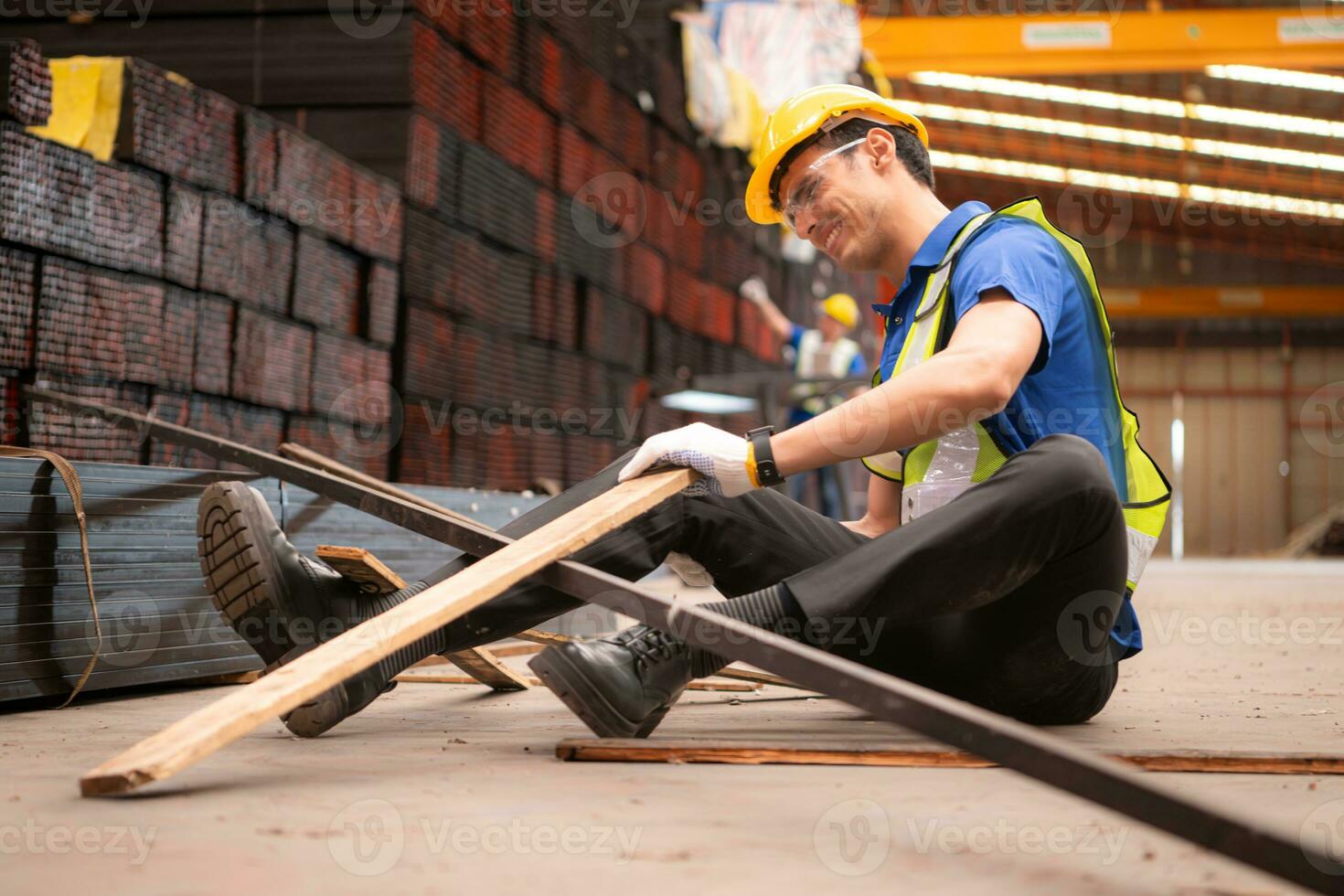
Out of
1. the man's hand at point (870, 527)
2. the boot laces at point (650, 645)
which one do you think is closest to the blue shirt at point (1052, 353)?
the man's hand at point (870, 527)

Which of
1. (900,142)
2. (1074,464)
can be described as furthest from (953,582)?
(900,142)

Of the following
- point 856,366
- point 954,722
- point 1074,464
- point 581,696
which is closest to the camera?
point 954,722

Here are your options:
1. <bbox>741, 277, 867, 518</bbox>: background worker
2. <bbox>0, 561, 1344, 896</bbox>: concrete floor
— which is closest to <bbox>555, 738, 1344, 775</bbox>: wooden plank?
<bbox>0, 561, 1344, 896</bbox>: concrete floor

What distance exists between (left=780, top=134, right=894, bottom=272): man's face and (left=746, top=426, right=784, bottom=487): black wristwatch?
0.50m

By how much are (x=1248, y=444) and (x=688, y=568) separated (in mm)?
25793

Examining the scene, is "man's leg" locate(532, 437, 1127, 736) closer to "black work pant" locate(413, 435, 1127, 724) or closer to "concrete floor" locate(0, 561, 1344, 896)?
"black work pant" locate(413, 435, 1127, 724)

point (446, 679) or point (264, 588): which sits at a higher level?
point (264, 588)

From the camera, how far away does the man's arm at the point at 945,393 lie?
1831 mm

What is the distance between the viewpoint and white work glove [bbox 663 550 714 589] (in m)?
2.29

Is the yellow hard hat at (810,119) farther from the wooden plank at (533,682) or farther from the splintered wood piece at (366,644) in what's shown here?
the wooden plank at (533,682)

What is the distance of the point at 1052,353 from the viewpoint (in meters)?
2.06

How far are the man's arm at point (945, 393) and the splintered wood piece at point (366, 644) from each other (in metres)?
0.28

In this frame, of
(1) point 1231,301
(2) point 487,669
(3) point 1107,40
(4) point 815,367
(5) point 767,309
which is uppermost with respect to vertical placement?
(3) point 1107,40

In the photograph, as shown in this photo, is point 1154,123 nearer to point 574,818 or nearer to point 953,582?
point 953,582
